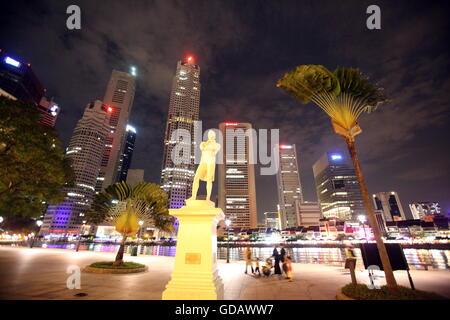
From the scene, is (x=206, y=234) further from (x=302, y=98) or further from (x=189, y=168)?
(x=189, y=168)

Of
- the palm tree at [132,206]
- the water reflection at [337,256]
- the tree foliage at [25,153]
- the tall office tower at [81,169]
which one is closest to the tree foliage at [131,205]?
the palm tree at [132,206]

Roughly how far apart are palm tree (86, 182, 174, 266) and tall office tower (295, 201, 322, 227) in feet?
565

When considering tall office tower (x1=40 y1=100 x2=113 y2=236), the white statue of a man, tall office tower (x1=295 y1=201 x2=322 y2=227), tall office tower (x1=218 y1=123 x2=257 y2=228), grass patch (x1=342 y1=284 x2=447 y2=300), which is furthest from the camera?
tall office tower (x1=218 y1=123 x2=257 y2=228)

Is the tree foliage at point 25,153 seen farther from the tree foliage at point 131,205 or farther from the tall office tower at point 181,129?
the tall office tower at point 181,129

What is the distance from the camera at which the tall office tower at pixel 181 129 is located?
161 meters

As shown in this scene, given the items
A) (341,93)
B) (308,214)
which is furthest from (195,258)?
(308,214)

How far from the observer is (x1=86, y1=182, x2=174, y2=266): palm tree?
13.9m

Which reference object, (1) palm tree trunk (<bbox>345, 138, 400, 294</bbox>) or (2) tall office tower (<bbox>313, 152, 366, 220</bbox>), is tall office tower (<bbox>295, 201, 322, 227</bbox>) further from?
(1) palm tree trunk (<bbox>345, 138, 400, 294</bbox>)

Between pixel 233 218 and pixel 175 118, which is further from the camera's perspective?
pixel 175 118

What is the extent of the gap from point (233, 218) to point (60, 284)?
528 ft

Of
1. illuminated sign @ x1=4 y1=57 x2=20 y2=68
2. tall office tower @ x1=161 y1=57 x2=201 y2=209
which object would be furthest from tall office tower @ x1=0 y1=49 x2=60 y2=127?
tall office tower @ x1=161 y1=57 x2=201 y2=209

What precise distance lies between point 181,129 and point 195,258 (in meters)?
173
